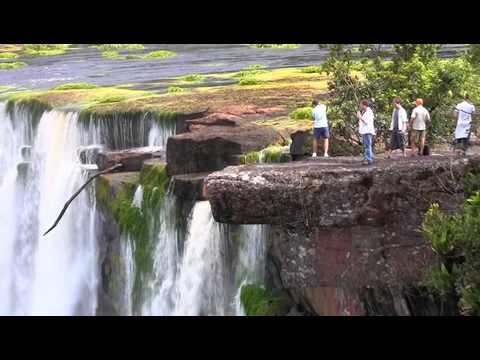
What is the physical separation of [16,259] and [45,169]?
12.0 feet

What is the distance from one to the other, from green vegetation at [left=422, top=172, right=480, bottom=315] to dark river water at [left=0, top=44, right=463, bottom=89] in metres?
25.5

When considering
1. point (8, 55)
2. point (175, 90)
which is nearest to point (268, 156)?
point (175, 90)

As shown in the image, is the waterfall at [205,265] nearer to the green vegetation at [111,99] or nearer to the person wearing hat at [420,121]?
the person wearing hat at [420,121]

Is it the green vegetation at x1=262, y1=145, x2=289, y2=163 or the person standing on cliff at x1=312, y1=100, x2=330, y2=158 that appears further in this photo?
the green vegetation at x1=262, y1=145, x2=289, y2=163

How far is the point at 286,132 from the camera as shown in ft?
79.1

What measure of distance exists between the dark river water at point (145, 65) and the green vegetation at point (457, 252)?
25.5 meters

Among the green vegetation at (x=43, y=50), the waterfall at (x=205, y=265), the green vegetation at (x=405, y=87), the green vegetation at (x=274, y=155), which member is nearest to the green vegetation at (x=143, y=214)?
the waterfall at (x=205, y=265)

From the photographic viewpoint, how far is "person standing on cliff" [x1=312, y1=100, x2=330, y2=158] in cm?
1867

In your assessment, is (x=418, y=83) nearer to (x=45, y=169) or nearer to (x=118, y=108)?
(x=118, y=108)

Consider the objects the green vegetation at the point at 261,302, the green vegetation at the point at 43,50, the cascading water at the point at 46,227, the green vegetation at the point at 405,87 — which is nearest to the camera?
the green vegetation at the point at 261,302

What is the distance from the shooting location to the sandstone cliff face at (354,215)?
54.7 feet

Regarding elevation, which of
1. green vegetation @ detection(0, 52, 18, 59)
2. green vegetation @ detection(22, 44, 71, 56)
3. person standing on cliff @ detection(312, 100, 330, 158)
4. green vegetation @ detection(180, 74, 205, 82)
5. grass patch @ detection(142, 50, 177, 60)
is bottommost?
green vegetation @ detection(0, 52, 18, 59)

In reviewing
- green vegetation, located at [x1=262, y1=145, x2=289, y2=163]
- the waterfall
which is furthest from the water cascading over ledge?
green vegetation, located at [x1=262, y1=145, x2=289, y2=163]

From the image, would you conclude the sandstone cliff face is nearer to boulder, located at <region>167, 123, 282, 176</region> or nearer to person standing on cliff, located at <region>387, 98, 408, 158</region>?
person standing on cliff, located at <region>387, 98, 408, 158</region>
